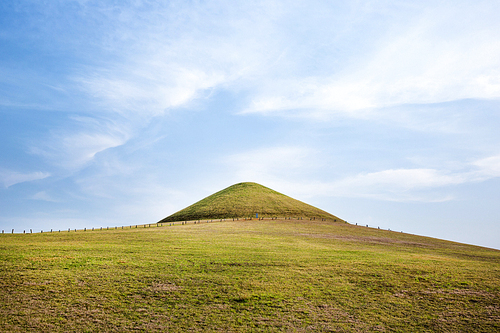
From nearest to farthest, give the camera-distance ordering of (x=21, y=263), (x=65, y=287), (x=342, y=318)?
(x=342, y=318)
(x=65, y=287)
(x=21, y=263)

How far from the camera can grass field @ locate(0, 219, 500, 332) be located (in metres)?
16.8

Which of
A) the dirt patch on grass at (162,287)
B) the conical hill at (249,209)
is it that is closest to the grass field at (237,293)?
the dirt patch on grass at (162,287)

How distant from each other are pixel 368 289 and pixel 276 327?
9892 millimetres

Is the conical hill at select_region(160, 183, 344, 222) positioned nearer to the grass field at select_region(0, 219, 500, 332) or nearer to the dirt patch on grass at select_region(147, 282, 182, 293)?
the grass field at select_region(0, 219, 500, 332)

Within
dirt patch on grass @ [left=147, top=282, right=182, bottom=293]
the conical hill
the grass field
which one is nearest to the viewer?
the grass field

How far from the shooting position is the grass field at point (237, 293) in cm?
1683

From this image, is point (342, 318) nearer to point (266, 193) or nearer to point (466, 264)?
point (466, 264)

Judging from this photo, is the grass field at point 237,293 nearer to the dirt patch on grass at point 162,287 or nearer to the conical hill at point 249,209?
the dirt patch on grass at point 162,287

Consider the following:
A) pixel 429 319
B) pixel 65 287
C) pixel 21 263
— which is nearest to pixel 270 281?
pixel 429 319

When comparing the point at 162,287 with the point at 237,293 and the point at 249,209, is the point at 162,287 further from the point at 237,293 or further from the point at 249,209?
the point at 249,209

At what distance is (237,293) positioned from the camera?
20.6 metres

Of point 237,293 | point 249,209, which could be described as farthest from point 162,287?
point 249,209

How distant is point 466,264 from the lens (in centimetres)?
3306

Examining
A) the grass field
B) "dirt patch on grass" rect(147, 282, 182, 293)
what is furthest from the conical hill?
"dirt patch on grass" rect(147, 282, 182, 293)
